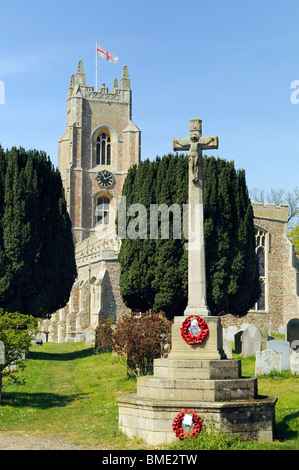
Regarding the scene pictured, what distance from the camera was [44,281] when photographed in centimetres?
2784

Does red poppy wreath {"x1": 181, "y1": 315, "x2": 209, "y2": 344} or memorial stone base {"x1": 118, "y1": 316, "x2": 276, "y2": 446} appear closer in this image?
memorial stone base {"x1": 118, "y1": 316, "x2": 276, "y2": 446}

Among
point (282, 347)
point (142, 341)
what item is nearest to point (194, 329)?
point (142, 341)

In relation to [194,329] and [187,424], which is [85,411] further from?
[187,424]

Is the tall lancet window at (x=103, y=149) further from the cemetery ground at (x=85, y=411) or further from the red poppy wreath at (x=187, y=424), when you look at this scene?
the red poppy wreath at (x=187, y=424)

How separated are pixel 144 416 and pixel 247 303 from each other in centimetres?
1912

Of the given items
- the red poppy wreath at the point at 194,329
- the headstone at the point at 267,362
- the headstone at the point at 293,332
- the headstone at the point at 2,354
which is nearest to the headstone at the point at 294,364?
the headstone at the point at 267,362

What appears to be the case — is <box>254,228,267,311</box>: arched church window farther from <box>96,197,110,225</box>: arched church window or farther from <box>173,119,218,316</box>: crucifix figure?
<box>173,119,218,316</box>: crucifix figure

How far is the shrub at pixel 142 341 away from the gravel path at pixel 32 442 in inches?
273

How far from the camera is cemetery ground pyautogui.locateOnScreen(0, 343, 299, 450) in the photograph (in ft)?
32.4

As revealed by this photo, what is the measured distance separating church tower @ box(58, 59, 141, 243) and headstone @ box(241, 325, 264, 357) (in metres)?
36.8

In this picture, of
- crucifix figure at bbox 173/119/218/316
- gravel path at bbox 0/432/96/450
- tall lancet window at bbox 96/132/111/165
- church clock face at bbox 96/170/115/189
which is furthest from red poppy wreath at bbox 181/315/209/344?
tall lancet window at bbox 96/132/111/165

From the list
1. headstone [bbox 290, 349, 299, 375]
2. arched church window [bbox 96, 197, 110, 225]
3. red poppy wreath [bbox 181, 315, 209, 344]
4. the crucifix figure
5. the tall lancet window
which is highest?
the tall lancet window

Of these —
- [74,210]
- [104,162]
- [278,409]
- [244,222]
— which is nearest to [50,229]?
[244,222]
